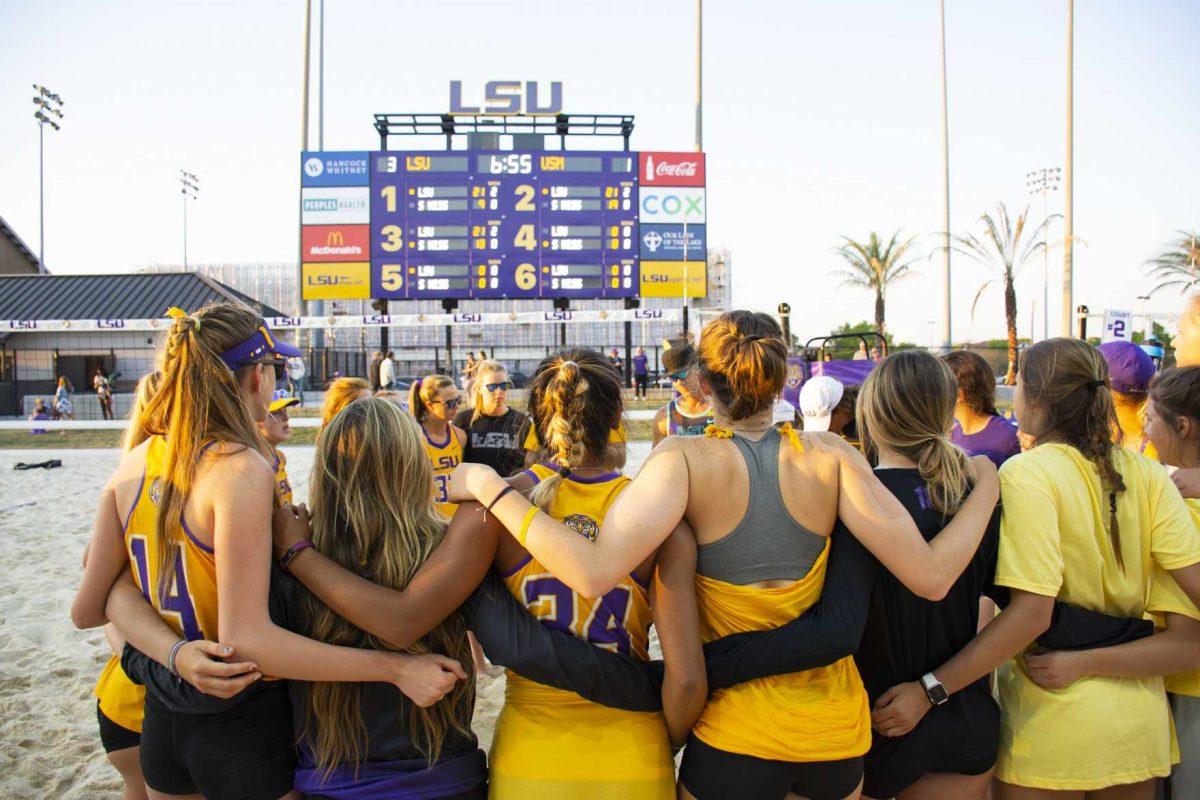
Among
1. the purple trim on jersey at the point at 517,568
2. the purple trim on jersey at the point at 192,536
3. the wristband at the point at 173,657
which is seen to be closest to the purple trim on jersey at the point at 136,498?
the purple trim on jersey at the point at 192,536

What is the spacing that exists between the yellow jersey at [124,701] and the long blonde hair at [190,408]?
1.56 ft

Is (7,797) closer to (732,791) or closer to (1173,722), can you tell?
(732,791)

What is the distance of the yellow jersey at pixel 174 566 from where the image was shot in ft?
5.58

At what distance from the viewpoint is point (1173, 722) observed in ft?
6.46

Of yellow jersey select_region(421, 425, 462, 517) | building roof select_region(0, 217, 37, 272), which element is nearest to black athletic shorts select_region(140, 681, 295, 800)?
yellow jersey select_region(421, 425, 462, 517)

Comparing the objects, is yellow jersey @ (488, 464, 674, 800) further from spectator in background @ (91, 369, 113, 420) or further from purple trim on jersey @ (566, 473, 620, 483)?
spectator in background @ (91, 369, 113, 420)

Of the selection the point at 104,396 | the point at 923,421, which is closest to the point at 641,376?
the point at 104,396

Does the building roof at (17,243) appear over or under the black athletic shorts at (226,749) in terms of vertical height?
over

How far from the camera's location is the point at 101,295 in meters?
24.0

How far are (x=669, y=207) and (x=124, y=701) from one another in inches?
693

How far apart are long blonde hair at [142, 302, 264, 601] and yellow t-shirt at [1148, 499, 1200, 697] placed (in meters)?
2.27

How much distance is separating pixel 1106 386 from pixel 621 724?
1.49 metres

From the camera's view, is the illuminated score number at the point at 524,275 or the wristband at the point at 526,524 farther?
the illuminated score number at the point at 524,275

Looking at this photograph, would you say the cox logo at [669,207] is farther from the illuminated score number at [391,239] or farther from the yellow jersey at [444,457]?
the yellow jersey at [444,457]
